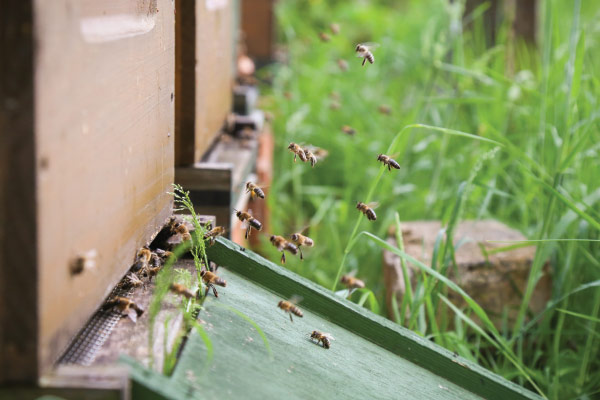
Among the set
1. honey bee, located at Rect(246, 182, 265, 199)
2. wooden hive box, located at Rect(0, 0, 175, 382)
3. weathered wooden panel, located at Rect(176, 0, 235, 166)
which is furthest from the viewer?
weathered wooden panel, located at Rect(176, 0, 235, 166)

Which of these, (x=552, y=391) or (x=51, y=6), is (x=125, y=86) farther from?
(x=552, y=391)

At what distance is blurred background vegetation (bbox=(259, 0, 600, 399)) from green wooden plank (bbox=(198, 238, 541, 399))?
23 cm

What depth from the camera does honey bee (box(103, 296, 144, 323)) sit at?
1.46 metres

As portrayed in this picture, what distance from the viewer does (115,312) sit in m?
1.48

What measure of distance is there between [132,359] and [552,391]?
1.50 metres

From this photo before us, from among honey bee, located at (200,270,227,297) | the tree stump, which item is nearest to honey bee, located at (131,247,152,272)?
honey bee, located at (200,270,227,297)

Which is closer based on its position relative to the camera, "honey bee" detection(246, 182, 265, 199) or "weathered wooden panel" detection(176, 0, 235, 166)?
"honey bee" detection(246, 182, 265, 199)

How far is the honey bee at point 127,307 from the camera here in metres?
1.46

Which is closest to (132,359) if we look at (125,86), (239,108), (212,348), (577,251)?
(212,348)

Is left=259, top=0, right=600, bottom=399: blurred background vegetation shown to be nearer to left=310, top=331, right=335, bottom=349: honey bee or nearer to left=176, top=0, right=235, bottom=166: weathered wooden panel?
left=310, top=331, right=335, bottom=349: honey bee

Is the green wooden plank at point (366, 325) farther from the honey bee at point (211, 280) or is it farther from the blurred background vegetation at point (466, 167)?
the blurred background vegetation at point (466, 167)

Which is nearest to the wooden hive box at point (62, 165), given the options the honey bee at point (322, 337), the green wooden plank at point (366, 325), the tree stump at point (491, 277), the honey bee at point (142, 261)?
the honey bee at point (142, 261)

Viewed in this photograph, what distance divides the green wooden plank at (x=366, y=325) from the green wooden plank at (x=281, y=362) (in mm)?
19

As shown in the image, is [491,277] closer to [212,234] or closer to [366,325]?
[366,325]
